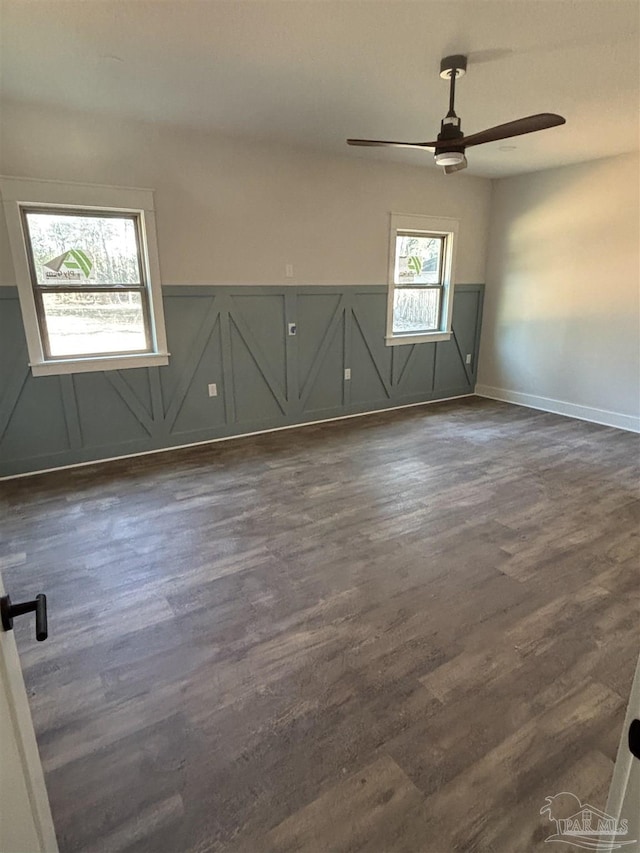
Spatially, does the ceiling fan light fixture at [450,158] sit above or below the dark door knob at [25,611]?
above

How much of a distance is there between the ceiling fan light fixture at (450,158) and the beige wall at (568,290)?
283 cm

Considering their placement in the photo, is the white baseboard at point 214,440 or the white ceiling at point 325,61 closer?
the white ceiling at point 325,61

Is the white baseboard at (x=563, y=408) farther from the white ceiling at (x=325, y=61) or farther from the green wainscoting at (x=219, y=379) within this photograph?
the white ceiling at (x=325, y=61)

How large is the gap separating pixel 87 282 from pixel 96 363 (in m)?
0.66

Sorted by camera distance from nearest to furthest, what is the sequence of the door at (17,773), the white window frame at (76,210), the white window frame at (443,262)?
the door at (17,773)
the white window frame at (76,210)
the white window frame at (443,262)

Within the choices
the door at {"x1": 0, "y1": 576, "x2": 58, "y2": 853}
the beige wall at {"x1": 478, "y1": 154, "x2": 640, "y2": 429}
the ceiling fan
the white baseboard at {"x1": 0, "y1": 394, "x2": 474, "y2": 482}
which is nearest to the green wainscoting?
the white baseboard at {"x1": 0, "y1": 394, "x2": 474, "y2": 482}

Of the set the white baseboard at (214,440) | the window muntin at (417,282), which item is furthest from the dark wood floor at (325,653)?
the window muntin at (417,282)

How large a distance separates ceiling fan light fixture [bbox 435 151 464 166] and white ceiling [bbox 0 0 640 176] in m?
0.47

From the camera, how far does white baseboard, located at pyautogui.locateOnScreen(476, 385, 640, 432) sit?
4.93 meters

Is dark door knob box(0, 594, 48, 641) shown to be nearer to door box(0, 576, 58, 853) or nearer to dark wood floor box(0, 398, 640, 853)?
door box(0, 576, 58, 853)

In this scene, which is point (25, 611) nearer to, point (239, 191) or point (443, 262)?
point (239, 191)

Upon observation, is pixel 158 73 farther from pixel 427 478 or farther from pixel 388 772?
pixel 388 772

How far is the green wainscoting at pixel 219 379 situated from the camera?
12.4 feet

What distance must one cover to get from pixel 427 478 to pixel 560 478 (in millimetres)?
1046
